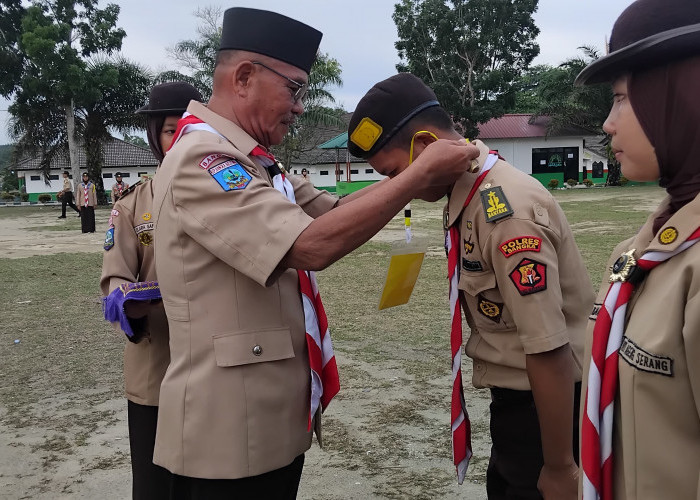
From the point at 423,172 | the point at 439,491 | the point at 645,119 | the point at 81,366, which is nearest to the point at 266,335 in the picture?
the point at 423,172

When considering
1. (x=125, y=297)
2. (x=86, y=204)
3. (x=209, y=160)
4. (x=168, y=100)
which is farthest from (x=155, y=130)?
(x=86, y=204)

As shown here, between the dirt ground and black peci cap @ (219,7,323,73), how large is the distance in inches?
91.0

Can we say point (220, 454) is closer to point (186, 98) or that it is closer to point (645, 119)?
point (645, 119)

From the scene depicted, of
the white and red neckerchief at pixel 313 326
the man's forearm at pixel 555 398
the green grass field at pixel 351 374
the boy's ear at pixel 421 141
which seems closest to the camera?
the man's forearm at pixel 555 398

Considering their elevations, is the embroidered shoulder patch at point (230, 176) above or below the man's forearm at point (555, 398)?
above

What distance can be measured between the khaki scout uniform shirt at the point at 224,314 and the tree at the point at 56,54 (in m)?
32.0

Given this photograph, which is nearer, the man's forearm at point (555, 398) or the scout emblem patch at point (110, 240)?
the man's forearm at point (555, 398)

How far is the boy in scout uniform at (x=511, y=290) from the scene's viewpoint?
185cm

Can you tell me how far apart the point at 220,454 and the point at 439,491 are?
6.17 feet

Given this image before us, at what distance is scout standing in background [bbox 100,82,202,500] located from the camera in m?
2.46

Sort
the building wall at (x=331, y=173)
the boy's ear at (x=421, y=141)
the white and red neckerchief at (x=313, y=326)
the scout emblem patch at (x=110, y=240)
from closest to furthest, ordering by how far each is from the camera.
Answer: the white and red neckerchief at (x=313, y=326) → the boy's ear at (x=421, y=141) → the scout emblem patch at (x=110, y=240) → the building wall at (x=331, y=173)

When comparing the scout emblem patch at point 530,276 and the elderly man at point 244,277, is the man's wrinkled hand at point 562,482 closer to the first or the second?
the scout emblem patch at point 530,276

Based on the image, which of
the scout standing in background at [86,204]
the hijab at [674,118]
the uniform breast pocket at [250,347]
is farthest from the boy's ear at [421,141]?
the scout standing in background at [86,204]

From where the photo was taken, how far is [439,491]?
3.33 metres
